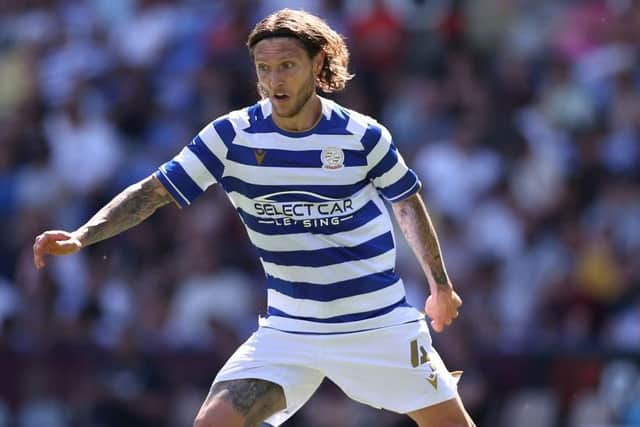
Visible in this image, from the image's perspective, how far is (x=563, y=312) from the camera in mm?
11438

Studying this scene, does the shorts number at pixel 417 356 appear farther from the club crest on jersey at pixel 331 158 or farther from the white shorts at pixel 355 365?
the club crest on jersey at pixel 331 158

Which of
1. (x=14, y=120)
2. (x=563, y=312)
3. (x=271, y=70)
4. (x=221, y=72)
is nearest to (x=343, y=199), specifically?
(x=271, y=70)

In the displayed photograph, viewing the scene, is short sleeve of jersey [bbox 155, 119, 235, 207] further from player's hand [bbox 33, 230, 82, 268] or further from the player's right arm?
player's hand [bbox 33, 230, 82, 268]

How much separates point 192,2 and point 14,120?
203cm

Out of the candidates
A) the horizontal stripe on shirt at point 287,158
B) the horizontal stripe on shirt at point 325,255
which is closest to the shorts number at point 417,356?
the horizontal stripe on shirt at point 325,255

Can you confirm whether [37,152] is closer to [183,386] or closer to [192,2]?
[192,2]

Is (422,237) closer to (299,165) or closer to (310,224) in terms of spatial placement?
(310,224)

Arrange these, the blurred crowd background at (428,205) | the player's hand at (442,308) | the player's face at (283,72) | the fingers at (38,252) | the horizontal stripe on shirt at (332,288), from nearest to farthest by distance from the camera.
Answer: the fingers at (38,252) < the player's face at (283,72) < the horizontal stripe on shirt at (332,288) < the player's hand at (442,308) < the blurred crowd background at (428,205)

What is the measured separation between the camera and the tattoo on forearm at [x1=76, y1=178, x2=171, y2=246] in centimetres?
655

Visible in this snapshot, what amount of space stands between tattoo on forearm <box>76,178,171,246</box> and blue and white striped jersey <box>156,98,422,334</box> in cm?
7

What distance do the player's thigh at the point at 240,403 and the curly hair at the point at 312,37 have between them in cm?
139

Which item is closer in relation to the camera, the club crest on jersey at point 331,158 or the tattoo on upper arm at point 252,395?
the tattoo on upper arm at point 252,395

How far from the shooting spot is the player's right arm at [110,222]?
6.33 metres

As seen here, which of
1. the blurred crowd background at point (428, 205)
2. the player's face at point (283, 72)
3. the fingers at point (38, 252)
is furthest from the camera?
the blurred crowd background at point (428, 205)
